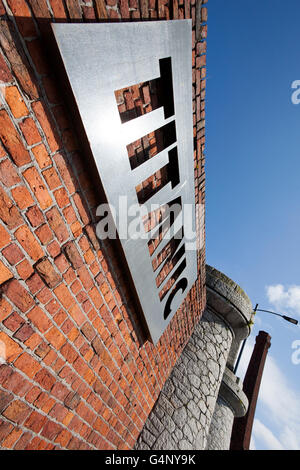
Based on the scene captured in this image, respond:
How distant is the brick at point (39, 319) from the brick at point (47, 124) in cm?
75

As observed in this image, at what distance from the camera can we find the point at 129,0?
122cm

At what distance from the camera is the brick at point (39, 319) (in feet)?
3.44

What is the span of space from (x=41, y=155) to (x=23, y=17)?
46 cm

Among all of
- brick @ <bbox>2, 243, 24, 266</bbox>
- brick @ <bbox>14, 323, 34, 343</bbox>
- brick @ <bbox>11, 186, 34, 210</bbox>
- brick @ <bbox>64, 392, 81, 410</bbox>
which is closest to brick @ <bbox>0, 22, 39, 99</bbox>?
brick @ <bbox>11, 186, 34, 210</bbox>

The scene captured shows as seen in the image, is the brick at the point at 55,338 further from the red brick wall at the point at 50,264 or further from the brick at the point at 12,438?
the brick at the point at 12,438

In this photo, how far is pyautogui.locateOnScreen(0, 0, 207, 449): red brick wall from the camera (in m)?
0.86

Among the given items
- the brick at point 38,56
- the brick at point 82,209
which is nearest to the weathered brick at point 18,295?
the brick at point 82,209

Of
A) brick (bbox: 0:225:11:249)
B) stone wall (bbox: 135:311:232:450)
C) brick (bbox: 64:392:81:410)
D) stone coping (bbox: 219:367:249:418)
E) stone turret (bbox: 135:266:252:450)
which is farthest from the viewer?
stone coping (bbox: 219:367:249:418)

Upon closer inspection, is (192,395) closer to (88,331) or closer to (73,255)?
(88,331)

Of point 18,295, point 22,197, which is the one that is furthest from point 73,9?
point 18,295

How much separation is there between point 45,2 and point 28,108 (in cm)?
39

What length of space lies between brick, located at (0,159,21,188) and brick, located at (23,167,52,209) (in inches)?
1.7

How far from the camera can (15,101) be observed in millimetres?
837

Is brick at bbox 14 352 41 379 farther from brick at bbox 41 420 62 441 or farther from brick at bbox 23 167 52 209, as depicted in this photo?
brick at bbox 23 167 52 209
